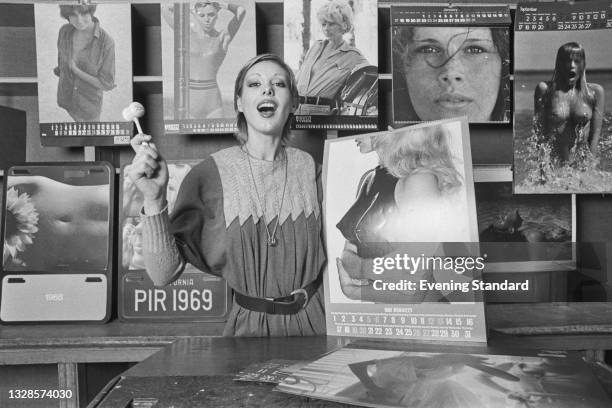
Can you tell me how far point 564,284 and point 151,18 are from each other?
70.5 inches

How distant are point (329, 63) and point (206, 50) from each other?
427 millimetres

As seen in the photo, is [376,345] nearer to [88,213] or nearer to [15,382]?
[88,213]

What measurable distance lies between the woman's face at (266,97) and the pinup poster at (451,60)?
0.78m

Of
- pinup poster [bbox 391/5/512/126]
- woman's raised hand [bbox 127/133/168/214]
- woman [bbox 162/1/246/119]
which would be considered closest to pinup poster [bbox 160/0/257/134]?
woman [bbox 162/1/246/119]

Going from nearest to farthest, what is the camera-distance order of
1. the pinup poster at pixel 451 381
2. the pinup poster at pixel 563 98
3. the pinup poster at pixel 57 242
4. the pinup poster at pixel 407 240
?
the pinup poster at pixel 451 381
the pinup poster at pixel 407 240
the pinup poster at pixel 57 242
the pinup poster at pixel 563 98

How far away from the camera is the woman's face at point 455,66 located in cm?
184

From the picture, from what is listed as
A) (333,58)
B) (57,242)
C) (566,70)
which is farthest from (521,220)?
(57,242)

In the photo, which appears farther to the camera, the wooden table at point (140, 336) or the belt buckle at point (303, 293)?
the wooden table at point (140, 336)

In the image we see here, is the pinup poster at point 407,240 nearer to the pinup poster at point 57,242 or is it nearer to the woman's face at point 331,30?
the woman's face at point 331,30

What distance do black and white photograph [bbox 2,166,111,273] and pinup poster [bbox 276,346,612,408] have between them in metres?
1.36

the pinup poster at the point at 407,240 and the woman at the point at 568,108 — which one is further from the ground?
the woman at the point at 568,108

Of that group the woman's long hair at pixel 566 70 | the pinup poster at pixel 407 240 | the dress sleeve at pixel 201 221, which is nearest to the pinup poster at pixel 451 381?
the pinup poster at pixel 407 240

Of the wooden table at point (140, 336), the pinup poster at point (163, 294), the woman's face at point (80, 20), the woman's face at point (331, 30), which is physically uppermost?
the woman's face at point (80, 20)

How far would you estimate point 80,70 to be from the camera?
70.2 inches
